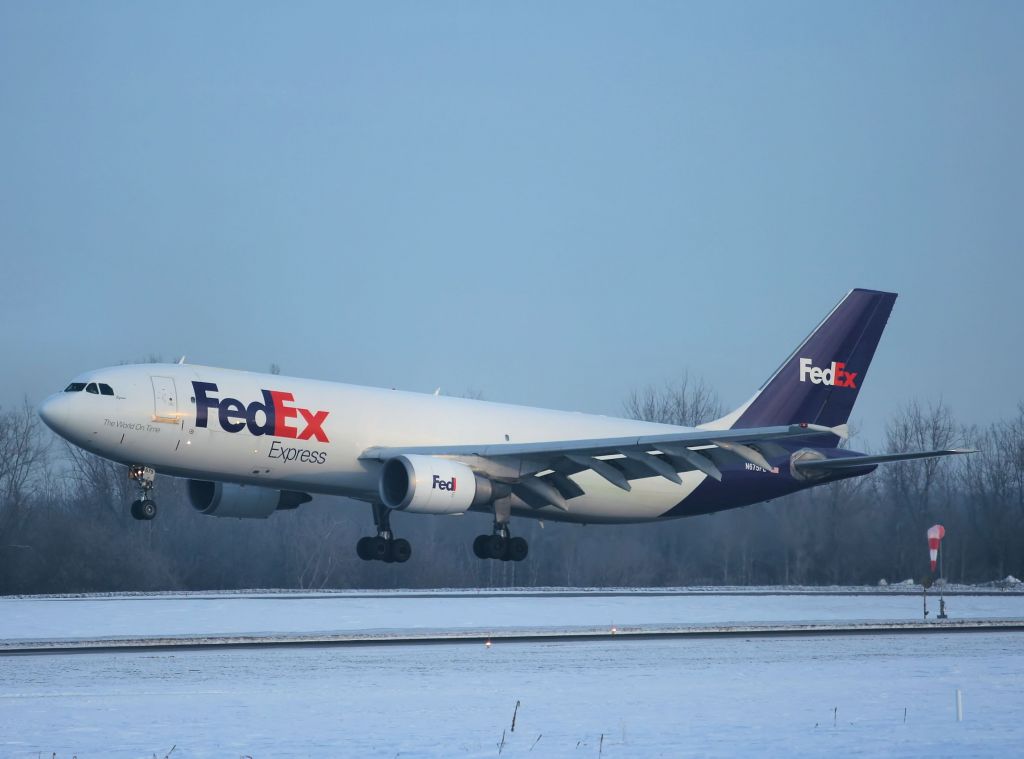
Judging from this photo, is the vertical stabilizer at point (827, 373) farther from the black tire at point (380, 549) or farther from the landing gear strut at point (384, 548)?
the black tire at point (380, 549)

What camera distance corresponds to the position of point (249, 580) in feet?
199

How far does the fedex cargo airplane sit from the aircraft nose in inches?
1.9

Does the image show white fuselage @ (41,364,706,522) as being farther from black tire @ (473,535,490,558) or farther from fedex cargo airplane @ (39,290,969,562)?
black tire @ (473,535,490,558)

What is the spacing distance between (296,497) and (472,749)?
913 inches

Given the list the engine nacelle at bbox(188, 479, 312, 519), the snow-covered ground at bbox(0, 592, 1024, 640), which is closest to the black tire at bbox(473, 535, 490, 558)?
the snow-covered ground at bbox(0, 592, 1024, 640)

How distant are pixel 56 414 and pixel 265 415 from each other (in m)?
4.92

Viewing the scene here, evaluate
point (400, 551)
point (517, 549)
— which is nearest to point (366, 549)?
point (400, 551)

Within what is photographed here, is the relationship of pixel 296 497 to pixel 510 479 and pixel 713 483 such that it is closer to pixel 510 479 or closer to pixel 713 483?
pixel 510 479

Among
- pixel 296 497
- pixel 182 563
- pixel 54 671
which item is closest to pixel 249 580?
pixel 182 563

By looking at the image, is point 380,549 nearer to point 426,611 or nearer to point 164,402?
point 426,611

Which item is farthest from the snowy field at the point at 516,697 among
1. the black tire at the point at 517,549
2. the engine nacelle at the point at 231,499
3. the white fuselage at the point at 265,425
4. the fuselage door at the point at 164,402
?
the fuselage door at the point at 164,402

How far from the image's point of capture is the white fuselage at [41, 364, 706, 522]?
33812 mm

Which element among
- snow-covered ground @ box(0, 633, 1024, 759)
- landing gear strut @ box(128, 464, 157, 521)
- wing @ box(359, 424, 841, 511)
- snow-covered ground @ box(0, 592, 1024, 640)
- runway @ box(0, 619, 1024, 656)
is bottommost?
snow-covered ground @ box(0, 633, 1024, 759)

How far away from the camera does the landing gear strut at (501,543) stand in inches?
1543
